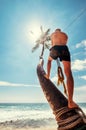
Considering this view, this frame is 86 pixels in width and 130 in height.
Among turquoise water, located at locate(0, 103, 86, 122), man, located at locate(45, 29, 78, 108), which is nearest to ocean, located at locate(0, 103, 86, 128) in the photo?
turquoise water, located at locate(0, 103, 86, 122)

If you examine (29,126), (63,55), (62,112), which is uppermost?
(63,55)

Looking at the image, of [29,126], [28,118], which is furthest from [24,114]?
[29,126]

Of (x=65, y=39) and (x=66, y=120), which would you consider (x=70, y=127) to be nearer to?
(x=66, y=120)

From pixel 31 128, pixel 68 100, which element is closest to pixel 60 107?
pixel 68 100

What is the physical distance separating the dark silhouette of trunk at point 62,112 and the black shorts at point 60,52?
1.68ft

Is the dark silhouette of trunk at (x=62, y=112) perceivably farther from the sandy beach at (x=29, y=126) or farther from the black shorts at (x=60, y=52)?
the sandy beach at (x=29, y=126)

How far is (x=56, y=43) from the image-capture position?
5.38 m

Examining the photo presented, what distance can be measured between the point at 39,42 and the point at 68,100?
1840mm

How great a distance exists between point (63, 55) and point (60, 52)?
101 mm

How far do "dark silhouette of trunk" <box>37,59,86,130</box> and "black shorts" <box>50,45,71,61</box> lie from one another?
1.68 ft

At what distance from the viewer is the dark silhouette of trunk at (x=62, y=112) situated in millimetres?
4359

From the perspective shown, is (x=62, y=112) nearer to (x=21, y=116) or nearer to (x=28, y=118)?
(x=28, y=118)

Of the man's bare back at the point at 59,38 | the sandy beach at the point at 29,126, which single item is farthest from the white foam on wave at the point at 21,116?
the man's bare back at the point at 59,38

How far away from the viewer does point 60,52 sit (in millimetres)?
5172
